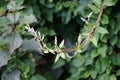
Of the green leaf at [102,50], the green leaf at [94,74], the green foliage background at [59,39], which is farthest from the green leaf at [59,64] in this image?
the green leaf at [102,50]

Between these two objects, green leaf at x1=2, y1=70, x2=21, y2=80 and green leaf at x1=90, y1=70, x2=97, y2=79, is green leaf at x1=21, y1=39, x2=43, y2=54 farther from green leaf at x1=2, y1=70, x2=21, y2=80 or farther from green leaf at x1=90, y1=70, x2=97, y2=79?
green leaf at x1=90, y1=70, x2=97, y2=79

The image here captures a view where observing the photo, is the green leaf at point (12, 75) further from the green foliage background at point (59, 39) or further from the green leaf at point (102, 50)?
the green leaf at point (102, 50)

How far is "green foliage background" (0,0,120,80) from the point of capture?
5.86 ft

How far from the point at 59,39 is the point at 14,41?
0.78m

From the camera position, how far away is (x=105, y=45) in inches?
75.9

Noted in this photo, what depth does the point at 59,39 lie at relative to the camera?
2482 mm

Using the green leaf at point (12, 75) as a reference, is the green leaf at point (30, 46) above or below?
above

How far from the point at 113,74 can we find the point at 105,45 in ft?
0.67

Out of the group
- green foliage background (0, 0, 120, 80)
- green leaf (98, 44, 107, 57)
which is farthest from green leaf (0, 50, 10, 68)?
green leaf (98, 44, 107, 57)

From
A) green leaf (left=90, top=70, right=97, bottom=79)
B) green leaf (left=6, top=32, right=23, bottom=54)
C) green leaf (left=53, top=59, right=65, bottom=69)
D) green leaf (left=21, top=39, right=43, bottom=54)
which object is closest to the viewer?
green leaf (left=6, top=32, right=23, bottom=54)

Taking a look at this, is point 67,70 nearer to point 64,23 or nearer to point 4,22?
point 64,23

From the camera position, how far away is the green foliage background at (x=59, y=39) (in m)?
1.79

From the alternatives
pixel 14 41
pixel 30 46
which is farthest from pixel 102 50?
pixel 14 41

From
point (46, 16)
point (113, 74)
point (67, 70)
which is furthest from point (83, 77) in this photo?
point (46, 16)
